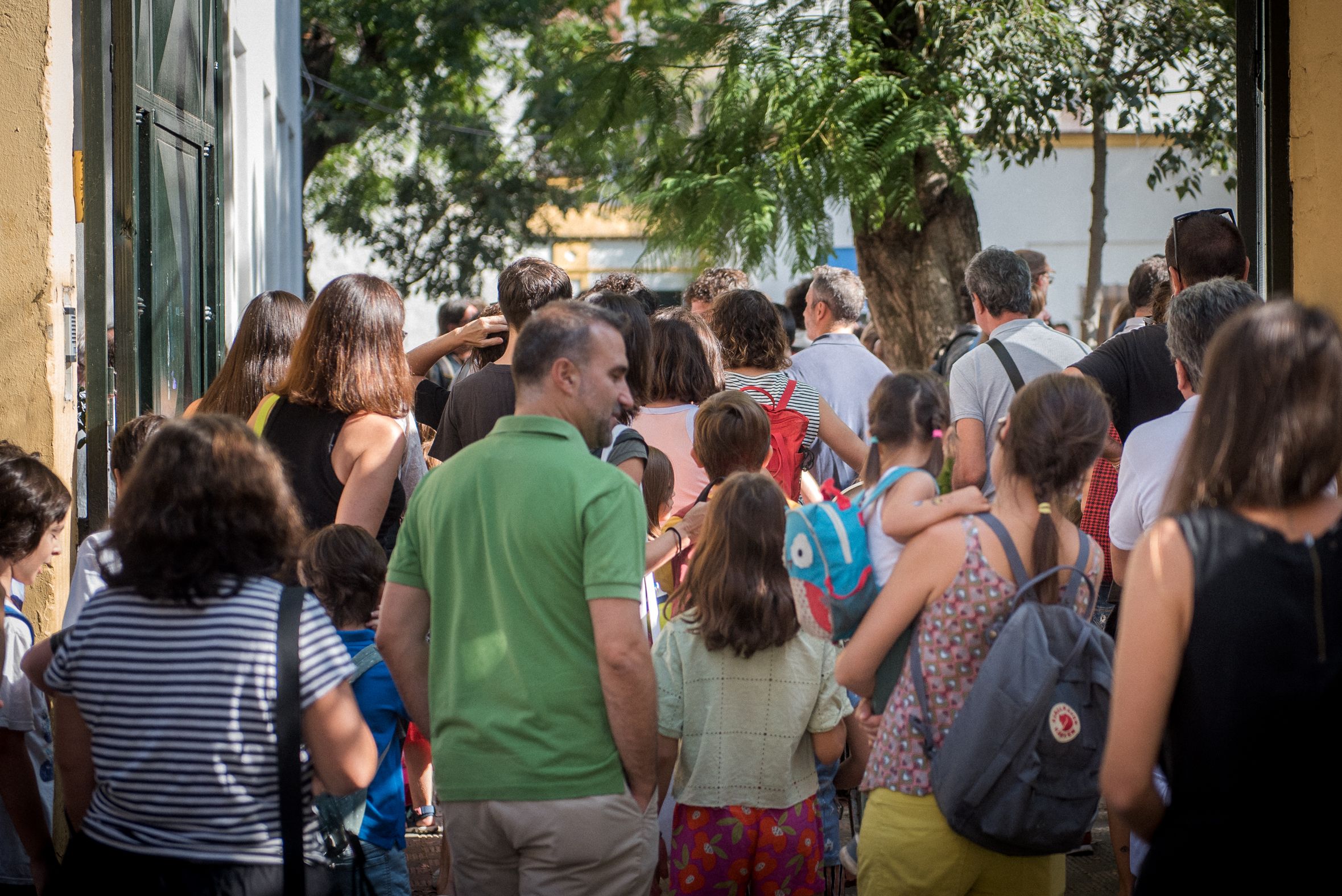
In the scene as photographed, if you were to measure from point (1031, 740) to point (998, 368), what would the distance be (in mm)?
2527

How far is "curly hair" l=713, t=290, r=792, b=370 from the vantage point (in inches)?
198

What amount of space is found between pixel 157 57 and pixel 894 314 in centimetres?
576

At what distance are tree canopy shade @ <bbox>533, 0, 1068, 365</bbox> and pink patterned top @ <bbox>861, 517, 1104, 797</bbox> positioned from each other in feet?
15.3

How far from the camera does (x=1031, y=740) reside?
9.02 ft

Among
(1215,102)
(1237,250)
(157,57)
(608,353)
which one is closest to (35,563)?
(608,353)

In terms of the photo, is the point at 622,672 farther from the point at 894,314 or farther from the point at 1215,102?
the point at 1215,102

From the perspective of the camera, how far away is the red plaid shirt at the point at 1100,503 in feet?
16.6

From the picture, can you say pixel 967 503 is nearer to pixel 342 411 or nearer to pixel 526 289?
pixel 342 411

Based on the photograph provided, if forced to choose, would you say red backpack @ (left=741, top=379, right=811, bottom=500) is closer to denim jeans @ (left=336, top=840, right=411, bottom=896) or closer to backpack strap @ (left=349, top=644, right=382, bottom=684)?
backpack strap @ (left=349, top=644, right=382, bottom=684)

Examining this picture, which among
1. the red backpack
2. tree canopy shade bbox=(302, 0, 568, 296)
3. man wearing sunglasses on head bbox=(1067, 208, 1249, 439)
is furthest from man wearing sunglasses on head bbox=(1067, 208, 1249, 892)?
tree canopy shade bbox=(302, 0, 568, 296)

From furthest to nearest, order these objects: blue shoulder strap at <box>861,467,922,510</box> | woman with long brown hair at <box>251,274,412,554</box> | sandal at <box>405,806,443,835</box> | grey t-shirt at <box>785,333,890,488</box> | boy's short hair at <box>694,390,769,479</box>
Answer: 1. grey t-shirt at <box>785,333,890,488</box>
2. sandal at <box>405,806,443,835</box>
3. boy's short hair at <box>694,390,769,479</box>
4. woman with long brown hair at <box>251,274,412,554</box>
5. blue shoulder strap at <box>861,467,922,510</box>

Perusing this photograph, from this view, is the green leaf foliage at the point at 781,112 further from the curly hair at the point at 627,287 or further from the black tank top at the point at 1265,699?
the black tank top at the point at 1265,699

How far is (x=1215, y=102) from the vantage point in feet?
30.7

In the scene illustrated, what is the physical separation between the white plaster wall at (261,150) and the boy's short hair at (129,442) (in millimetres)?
4268
